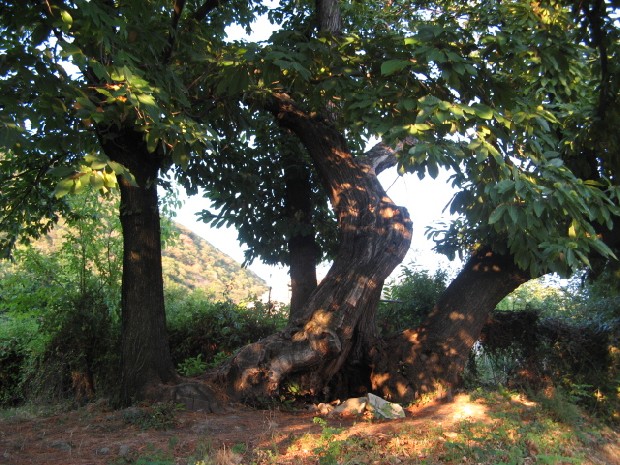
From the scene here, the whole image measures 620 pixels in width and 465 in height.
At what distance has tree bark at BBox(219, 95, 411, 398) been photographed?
726 centimetres

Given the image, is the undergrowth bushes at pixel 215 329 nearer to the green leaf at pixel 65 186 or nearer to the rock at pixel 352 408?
the rock at pixel 352 408

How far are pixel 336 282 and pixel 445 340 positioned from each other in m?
1.82

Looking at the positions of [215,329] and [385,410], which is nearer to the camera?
[385,410]

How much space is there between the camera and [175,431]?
6.02 metres

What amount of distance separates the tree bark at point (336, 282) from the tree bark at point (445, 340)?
0.53 metres

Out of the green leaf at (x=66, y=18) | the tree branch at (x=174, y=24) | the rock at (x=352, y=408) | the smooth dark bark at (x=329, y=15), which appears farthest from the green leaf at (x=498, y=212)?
the tree branch at (x=174, y=24)

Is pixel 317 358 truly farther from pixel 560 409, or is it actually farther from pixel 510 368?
pixel 510 368

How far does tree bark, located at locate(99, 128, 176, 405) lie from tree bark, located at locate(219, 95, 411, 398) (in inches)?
39.5

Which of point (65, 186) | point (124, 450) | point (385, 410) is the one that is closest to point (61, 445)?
point (124, 450)

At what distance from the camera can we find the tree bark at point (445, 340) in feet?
25.6

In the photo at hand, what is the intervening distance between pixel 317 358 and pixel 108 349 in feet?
13.4

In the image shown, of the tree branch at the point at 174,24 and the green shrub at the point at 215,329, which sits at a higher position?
the tree branch at the point at 174,24

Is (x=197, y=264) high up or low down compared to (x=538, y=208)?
up

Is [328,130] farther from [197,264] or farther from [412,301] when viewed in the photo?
[197,264]
